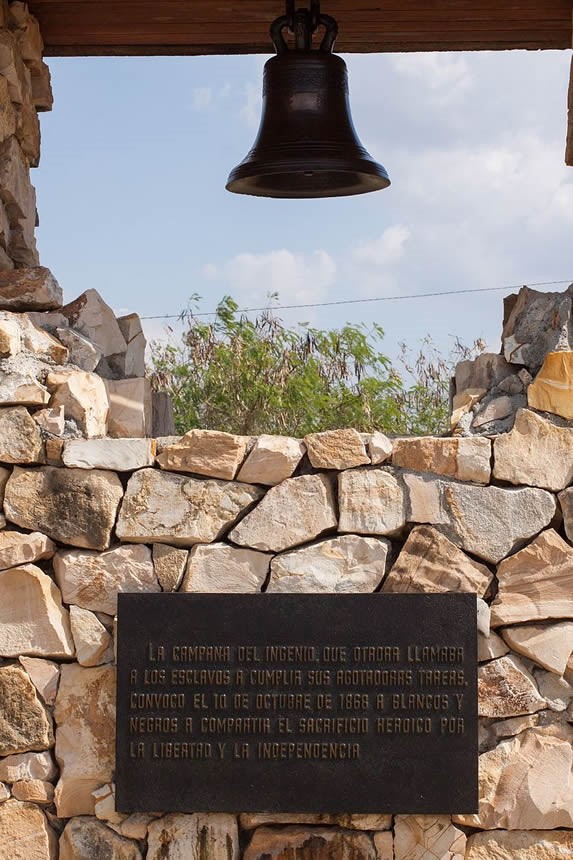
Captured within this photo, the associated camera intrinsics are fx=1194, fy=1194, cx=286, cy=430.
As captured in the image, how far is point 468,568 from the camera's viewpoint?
3.85 meters

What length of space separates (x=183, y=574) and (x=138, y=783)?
68 cm

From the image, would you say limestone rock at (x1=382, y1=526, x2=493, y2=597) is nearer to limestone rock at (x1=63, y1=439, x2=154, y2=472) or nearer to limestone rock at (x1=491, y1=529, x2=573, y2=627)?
limestone rock at (x1=491, y1=529, x2=573, y2=627)

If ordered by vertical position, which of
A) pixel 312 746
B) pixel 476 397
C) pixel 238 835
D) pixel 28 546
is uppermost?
pixel 476 397

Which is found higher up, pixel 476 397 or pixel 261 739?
pixel 476 397

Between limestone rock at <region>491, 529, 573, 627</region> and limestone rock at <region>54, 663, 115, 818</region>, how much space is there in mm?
1287

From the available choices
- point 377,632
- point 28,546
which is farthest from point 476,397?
point 28,546

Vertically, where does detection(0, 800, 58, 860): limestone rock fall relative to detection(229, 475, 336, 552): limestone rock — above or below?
below

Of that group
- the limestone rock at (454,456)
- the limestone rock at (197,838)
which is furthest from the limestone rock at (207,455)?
the limestone rock at (197,838)

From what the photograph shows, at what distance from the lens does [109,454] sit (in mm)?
3898

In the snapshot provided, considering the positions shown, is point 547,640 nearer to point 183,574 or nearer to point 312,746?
point 312,746

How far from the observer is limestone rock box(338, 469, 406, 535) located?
386 cm

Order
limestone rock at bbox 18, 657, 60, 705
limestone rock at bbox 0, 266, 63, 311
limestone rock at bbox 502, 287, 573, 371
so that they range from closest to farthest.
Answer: limestone rock at bbox 18, 657, 60, 705 → limestone rock at bbox 502, 287, 573, 371 → limestone rock at bbox 0, 266, 63, 311

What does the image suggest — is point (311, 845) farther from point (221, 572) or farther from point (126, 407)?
point (126, 407)

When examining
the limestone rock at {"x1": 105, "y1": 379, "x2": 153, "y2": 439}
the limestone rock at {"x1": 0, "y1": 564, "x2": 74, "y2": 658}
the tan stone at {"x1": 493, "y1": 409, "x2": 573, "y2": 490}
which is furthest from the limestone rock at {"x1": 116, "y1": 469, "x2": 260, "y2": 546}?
the tan stone at {"x1": 493, "y1": 409, "x2": 573, "y2": 490}
